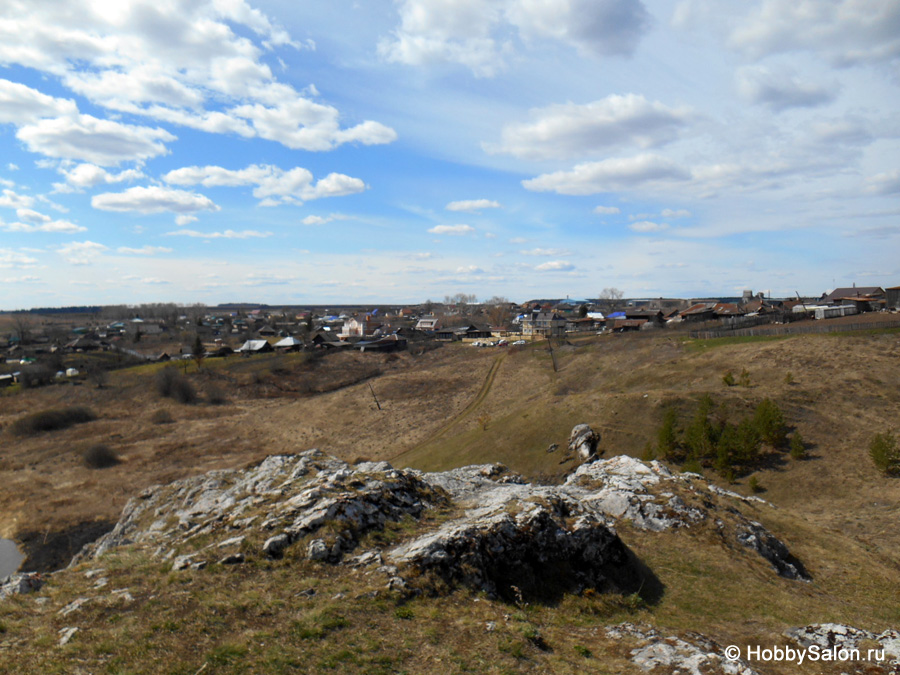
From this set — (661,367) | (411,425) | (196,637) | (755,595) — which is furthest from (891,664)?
(411,425)

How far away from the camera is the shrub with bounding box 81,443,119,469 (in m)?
59.4

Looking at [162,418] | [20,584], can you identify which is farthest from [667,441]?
[162,418]

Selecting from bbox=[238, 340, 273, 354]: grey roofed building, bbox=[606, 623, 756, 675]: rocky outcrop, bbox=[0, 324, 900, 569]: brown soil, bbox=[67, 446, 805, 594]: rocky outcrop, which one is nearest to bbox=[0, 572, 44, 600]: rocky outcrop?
bbox=[67, 446, 805, 594]: rocky outcrop

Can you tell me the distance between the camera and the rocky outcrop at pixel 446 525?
1478cm

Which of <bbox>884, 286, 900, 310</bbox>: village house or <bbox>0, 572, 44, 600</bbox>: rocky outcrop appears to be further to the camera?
<bbox>884, 286, 900, 310</bbox>: village house

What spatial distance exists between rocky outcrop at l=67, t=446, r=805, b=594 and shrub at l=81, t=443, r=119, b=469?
4268cm

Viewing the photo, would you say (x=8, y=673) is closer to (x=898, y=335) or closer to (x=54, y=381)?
(x=898, y=335)

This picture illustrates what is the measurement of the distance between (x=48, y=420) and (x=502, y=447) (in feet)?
244

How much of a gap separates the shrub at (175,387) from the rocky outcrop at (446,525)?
6963cm

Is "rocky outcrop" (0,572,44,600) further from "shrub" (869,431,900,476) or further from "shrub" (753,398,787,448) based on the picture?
"shrub" (869,431,900,476)

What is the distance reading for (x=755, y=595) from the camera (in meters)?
16.1

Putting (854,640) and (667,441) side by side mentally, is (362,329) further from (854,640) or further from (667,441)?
(854,640)

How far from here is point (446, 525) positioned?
55.3ft

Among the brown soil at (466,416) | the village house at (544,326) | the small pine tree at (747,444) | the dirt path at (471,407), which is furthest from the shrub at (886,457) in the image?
the village house at (544,326)
